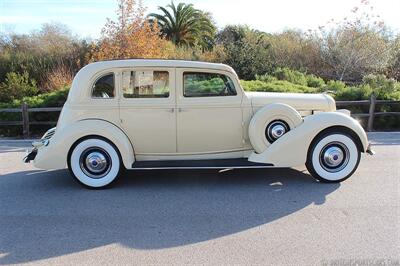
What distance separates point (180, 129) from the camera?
652 cm

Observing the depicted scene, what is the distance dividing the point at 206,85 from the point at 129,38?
972 centimetres

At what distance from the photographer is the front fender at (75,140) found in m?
6.30

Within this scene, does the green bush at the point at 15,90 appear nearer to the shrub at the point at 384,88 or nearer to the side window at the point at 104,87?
the side window at the point at 104,87

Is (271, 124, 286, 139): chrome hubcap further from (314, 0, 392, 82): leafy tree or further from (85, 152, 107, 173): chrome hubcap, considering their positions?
(314, 0, 392, 82): leafy tree

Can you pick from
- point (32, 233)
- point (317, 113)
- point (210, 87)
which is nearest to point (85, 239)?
point (32, 233)

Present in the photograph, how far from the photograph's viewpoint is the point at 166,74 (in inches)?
257

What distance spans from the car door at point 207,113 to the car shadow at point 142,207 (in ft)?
1.81

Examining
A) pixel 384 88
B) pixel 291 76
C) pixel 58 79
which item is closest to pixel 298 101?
pixel 384 88

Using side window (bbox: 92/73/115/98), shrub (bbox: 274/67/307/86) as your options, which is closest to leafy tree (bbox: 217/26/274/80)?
shrub (bbox: 274/67/307/86)

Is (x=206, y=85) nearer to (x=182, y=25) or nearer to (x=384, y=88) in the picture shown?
(x=384, y=88)

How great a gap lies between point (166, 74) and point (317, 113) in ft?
7.60

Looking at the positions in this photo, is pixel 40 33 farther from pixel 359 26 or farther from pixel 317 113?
pixel 317 113

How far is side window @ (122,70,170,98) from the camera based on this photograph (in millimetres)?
6520

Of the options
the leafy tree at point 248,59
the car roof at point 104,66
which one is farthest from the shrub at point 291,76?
the car roof at point 104,66
